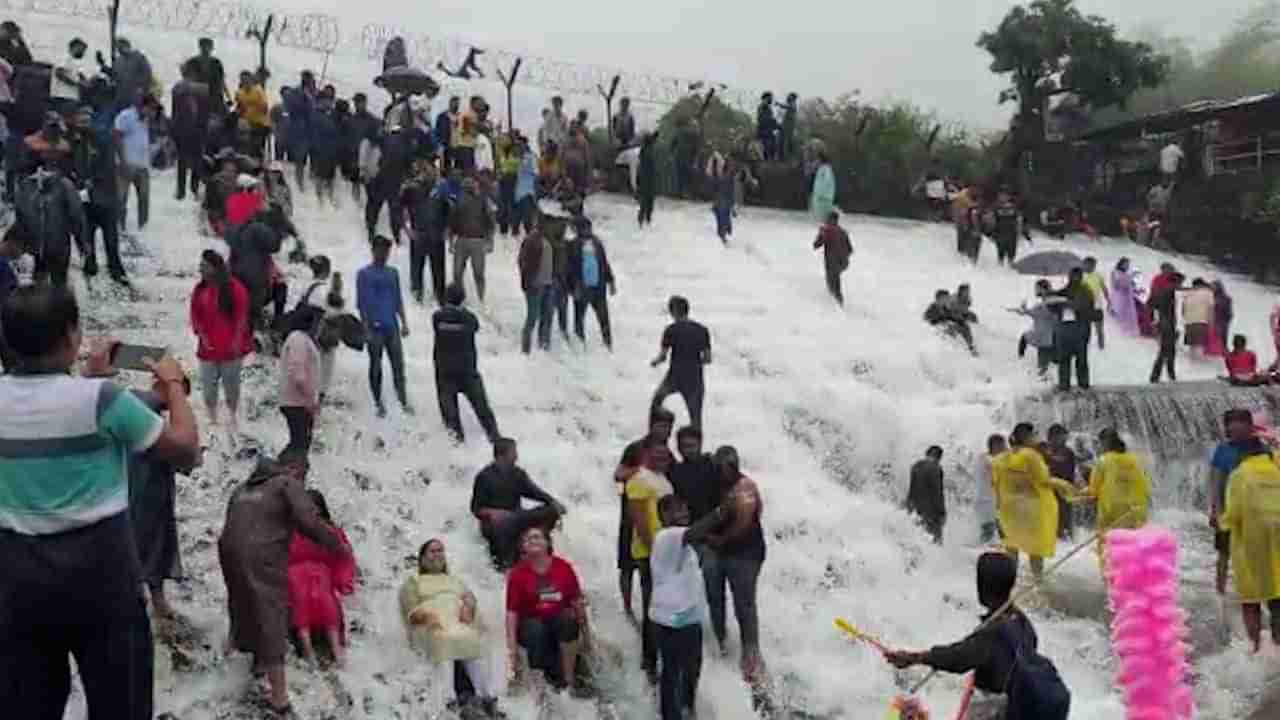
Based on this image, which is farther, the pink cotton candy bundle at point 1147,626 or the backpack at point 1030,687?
the pink cotton candy bundle at point 1147,626

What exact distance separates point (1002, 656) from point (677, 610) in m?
4.63

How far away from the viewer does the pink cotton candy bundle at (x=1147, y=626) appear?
26.9 feet

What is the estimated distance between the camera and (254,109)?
2002 centimetres

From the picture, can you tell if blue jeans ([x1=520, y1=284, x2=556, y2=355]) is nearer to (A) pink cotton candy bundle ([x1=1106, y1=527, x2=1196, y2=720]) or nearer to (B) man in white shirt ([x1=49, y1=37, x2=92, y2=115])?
(B) man in white shirt ([x1=49, y1=37, x2=92, y2=115])

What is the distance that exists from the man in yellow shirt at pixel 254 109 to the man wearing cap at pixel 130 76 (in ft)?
3.58

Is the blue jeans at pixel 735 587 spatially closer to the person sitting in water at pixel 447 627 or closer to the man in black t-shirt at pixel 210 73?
the person sitting in water at pixel 447 627

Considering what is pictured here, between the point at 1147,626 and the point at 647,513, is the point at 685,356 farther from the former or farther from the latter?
the point at 1147,626

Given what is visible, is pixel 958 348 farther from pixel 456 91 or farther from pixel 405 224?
pixel 456 91

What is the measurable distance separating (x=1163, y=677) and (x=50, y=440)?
6117 mm

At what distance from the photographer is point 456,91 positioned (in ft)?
100

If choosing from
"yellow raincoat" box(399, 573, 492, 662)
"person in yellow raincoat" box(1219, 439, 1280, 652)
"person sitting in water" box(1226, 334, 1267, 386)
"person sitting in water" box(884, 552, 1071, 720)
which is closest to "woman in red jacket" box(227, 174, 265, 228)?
"yellow raincoat" box(399, 573, 492, 662)

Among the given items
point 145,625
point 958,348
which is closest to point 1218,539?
point 958,348

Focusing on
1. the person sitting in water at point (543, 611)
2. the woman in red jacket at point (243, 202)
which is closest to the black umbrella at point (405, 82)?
the woman in red jacket at point (243, 202)

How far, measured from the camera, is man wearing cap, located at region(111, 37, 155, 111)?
1877cm
